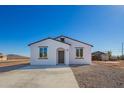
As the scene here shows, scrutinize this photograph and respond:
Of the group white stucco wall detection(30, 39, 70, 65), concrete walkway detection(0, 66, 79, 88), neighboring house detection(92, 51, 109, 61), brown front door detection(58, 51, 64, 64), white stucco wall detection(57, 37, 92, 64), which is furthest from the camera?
neighboring house detection(92, 51, 109, 61)

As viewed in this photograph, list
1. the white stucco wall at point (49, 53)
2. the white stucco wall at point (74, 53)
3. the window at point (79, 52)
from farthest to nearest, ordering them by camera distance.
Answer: the window at point (79, 52), the white stucco wall at point (74, 53), the white stucco wall at point (49, 53)

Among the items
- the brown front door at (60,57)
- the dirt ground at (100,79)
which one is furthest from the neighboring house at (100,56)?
the dirt ground at (100,79)

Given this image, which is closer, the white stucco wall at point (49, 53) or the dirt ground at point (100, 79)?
the dirt ground at point (100, 79)

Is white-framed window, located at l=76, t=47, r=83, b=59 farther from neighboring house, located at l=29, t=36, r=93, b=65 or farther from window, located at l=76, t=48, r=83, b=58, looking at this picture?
neighboring house, located at l=29, t=36, r=93, b=65

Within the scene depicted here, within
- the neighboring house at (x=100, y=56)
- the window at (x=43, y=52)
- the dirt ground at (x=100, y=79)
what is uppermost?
the window at (x=43, y=52)

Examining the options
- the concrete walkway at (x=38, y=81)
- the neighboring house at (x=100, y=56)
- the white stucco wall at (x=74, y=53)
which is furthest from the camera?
the neighboring house at (x=100, y=56)

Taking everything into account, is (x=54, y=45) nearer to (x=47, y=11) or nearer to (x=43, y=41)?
(x=43, y=41)

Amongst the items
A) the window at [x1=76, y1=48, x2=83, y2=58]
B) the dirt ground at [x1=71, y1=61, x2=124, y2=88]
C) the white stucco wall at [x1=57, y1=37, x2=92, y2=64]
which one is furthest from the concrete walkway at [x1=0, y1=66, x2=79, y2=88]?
the window at [x1=76, y1=48, x2=83, y2=58]

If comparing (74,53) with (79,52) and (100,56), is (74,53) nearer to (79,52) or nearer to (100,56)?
(79,52)

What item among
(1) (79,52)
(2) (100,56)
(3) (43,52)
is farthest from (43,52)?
(2) (100,56)

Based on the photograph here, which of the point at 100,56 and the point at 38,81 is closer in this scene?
the point at 38,81

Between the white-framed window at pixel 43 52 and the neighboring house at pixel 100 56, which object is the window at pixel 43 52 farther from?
the neighboring house at pixel 100 56
